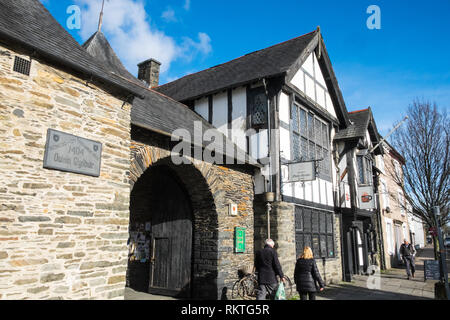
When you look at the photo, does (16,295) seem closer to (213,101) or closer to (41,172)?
(41,172)

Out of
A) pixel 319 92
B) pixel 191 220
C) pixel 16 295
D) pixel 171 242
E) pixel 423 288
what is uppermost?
pixel 319 92

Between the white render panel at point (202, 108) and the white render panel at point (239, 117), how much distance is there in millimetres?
1128

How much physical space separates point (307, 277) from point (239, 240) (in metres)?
2.71

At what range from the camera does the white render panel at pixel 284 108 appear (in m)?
9.79

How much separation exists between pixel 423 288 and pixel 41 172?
1141cm

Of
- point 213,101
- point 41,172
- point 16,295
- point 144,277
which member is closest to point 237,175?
point 213,101

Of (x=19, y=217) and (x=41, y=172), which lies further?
(x=41, y=172)

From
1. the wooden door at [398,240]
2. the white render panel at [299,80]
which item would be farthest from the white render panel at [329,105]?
the wooden door at [398,240]

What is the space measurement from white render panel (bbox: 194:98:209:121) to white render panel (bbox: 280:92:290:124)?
258cm

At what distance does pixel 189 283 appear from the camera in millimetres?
8312

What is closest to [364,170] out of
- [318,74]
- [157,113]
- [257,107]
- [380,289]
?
[318,74]

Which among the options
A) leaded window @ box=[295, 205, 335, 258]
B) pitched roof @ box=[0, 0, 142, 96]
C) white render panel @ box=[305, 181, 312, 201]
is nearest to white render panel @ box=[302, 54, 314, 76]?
white render panel @ box=[305, 181, 312, 201]

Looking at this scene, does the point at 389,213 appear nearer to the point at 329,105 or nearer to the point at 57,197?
the point at 329,105

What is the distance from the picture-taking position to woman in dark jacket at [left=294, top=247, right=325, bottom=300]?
19.7ft
